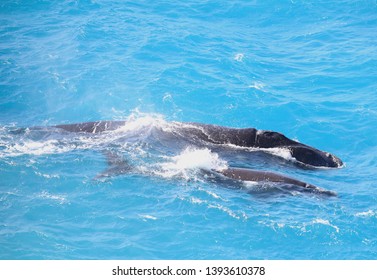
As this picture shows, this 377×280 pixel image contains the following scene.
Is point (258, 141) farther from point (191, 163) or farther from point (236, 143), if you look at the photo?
point (191, 163)

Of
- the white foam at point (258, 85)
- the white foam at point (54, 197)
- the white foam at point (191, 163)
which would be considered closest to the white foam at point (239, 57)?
the white foam at point (258, 85)

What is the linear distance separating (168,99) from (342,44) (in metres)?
11.0

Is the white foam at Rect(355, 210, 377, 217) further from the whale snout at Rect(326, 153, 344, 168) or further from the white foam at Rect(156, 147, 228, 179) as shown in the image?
the white foam at Rect(156, 147, 228, 179)

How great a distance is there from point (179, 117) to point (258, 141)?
15.6ft

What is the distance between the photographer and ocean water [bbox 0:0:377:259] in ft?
55.1

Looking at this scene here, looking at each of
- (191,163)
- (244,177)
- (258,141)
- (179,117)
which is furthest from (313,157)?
(179,117)

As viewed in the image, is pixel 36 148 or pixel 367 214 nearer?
pixel 367 214

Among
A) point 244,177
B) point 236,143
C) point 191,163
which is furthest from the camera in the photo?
point 236,143

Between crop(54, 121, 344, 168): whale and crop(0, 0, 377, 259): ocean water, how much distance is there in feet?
1.97

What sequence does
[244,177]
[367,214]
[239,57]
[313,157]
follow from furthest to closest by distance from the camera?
[239,57] < [313,157] < [244,177] < [367,214]

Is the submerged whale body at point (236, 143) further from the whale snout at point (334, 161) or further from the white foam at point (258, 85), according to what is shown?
the white foam at point (258, 85)

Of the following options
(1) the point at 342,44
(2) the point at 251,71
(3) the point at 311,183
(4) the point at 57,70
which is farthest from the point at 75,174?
(1) the point at 342,44

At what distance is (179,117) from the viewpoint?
2519 cm

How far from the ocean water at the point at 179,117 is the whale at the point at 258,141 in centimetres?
60
